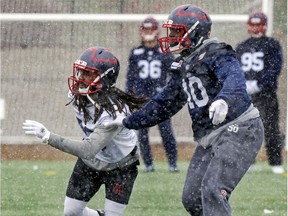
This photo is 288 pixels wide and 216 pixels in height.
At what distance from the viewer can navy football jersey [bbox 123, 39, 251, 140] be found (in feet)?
17.6

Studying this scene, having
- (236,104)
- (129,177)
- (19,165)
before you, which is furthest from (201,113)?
(19,165)

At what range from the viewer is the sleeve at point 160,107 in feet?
18.9

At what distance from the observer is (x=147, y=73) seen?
10.7 meters

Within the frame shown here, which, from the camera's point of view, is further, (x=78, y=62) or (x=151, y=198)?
(x=151, y=198)

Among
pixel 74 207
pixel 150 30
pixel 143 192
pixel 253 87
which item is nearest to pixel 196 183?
pixel 74 207

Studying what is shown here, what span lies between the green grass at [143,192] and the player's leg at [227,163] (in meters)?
2.21

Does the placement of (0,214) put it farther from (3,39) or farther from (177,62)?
(3,39)

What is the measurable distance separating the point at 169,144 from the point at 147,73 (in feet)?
2.74

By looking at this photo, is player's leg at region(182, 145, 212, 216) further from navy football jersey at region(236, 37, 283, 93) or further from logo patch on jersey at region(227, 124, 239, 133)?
navy football jersey at region(236, 37, 283, 93)

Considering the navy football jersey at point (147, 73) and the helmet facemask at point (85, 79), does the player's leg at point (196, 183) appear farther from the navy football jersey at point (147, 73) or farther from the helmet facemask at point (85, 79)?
the navy football jersey at point (147, 73)

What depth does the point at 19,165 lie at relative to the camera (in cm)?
1125

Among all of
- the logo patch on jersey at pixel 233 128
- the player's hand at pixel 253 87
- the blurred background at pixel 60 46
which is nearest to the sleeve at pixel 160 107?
the logo patch on jersey at pixel 233 128

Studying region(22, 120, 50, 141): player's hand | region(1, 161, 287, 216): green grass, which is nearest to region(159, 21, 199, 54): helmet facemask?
region(22, 120, 50, 141): player's hand

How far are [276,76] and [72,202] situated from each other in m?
4.90
